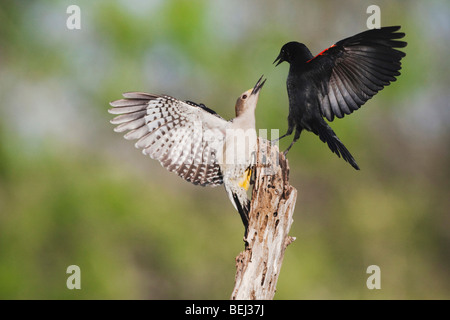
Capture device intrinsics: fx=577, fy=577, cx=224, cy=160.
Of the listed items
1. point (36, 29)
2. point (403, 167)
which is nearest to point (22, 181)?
point (36, 29)

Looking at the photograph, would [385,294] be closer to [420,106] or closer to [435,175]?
[435,175]

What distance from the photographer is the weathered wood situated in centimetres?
389

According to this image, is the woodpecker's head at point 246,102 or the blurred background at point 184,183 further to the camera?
the blurred background at point 184,183

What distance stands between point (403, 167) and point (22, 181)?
27.6 ft

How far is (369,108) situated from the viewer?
43.2 ft

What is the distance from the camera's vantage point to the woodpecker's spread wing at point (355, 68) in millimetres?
4039

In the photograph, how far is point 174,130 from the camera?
4.42 metres

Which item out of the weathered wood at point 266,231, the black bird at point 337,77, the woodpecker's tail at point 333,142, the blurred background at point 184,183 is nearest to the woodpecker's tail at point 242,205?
the weathered wood at point 266,231

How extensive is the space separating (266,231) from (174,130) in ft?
3.56

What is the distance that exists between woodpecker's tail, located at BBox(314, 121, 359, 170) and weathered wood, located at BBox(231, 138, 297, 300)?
0.38 metres

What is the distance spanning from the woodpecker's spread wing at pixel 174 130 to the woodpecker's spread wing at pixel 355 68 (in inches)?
33.8

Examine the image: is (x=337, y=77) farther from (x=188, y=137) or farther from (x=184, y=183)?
(x=184, y=183)

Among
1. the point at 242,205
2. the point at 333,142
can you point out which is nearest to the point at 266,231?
the point at 242,205

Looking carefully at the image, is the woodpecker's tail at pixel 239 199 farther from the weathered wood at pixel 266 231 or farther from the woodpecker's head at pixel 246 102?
the woodpecker's head at pixel 246 102
